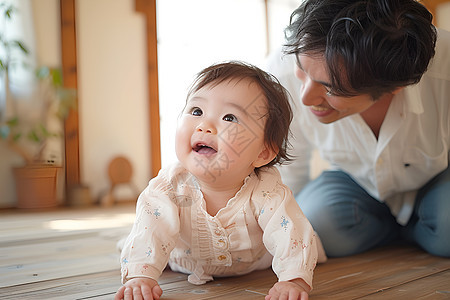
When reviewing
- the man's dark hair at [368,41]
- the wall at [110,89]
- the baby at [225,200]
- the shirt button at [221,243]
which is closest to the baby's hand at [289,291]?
the baby at [225,200]

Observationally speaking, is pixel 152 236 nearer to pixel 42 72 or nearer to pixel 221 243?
pixel 221 243

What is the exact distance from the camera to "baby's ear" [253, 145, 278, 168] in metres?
0.96

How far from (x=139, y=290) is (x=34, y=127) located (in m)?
2.92

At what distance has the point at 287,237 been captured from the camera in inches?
34.5

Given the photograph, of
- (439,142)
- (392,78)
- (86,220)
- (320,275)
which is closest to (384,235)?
(439,142)

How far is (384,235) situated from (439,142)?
1.13 ft

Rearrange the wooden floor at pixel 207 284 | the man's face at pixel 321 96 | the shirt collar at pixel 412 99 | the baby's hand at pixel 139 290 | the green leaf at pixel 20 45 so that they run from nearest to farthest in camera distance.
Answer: the baby's hand at pixel 139 290
the wooden floor at pixel 207 284
the man's face at pixel 321 96
the shirt collar at pixel 412 99
the green leaf at pixel 20 45

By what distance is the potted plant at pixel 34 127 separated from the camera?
332 centimetres

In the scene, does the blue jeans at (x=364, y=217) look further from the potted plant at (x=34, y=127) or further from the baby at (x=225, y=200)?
the potted plant at (x=34, y=127)

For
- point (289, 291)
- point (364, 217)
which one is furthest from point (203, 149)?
point (364, 217)

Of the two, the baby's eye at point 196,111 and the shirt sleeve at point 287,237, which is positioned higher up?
the baby's eye at point 196,111

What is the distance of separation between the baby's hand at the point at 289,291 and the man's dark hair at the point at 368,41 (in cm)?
42

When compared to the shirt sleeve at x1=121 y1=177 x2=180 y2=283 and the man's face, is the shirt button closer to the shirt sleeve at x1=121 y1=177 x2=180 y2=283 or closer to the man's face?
the shirt sleeve at x1=121 y1=177 x2=180 y2=283

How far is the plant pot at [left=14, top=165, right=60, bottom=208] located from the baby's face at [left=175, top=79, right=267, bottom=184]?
2722 millimetres
